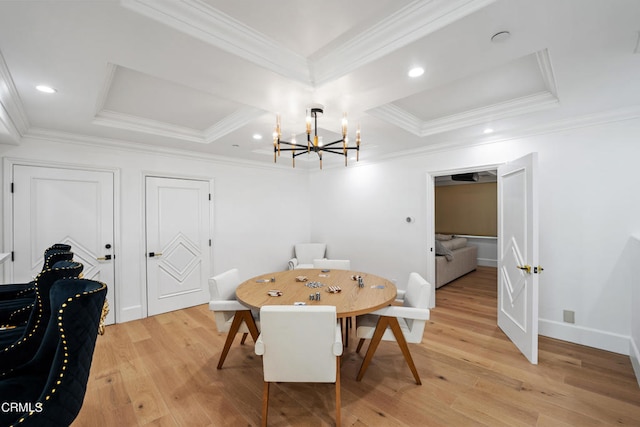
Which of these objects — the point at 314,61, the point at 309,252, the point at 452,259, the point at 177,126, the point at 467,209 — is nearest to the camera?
the point at 314,61

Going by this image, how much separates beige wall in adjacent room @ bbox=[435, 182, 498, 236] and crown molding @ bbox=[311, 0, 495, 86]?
6256mm

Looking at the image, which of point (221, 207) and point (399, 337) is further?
point (221, 207)

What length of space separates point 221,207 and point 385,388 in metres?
3.52

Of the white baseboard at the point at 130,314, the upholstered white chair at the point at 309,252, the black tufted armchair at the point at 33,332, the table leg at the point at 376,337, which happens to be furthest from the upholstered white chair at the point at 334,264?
the black tufted armchair at the point at 33,332

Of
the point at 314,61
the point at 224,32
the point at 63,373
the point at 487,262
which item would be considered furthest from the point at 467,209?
the point at 63,373

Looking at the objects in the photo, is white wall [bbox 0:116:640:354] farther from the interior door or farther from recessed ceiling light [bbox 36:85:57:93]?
recessed ceiling light [bbox 36:85:57:93]

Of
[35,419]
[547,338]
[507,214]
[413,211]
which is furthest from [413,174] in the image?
[35,419]

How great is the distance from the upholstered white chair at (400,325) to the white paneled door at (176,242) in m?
2.96

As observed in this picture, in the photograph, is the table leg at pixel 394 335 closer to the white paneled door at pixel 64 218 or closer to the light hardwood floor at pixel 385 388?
the light hardwood floor at pixel 385 388

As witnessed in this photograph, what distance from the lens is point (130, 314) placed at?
3576mm

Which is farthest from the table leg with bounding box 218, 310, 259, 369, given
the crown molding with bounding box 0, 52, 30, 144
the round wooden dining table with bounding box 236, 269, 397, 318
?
the crown molding with bounding box 0, 52, 30, 144

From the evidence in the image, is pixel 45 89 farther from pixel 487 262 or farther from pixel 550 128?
pixel 487 262

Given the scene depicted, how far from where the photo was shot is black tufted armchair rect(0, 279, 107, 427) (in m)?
0.99

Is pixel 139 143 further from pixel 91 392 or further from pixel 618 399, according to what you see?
pixel 618 399
